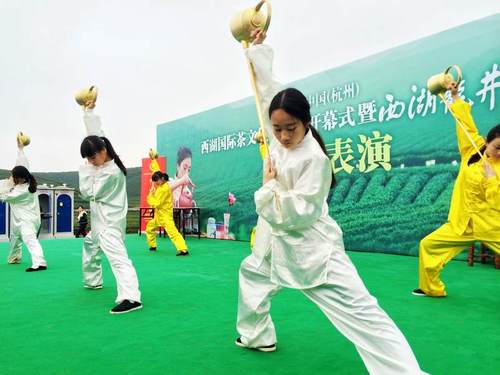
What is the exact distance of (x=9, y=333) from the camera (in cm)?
254

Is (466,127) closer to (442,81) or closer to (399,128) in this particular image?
(442,81)

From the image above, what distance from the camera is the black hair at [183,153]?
11.1 metres

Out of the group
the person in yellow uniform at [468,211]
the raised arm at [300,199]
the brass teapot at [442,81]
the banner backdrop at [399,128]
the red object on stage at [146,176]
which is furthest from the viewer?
the red object on stage at [146,176]

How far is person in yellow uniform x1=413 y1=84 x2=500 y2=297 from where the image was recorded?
123 inches

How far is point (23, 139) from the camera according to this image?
18.1 feet

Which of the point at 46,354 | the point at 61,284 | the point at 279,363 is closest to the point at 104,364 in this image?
the point at 46,354

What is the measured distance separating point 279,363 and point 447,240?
2069mm

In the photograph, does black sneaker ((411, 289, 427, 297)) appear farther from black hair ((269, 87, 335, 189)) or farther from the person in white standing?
Answer: the person in white standing

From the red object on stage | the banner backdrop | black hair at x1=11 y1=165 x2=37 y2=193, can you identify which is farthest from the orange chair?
the red object on stage

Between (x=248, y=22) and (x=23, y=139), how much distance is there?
186 inches

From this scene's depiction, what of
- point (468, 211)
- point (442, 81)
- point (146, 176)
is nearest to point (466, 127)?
point (442, 81)

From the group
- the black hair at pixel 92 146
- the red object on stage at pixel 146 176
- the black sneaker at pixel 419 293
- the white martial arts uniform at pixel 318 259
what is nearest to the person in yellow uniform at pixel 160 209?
the black hair at pixel 92 146

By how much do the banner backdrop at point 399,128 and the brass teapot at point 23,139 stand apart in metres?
4.84

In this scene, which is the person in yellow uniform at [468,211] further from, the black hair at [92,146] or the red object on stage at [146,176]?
the red object on stage at [146,176]
